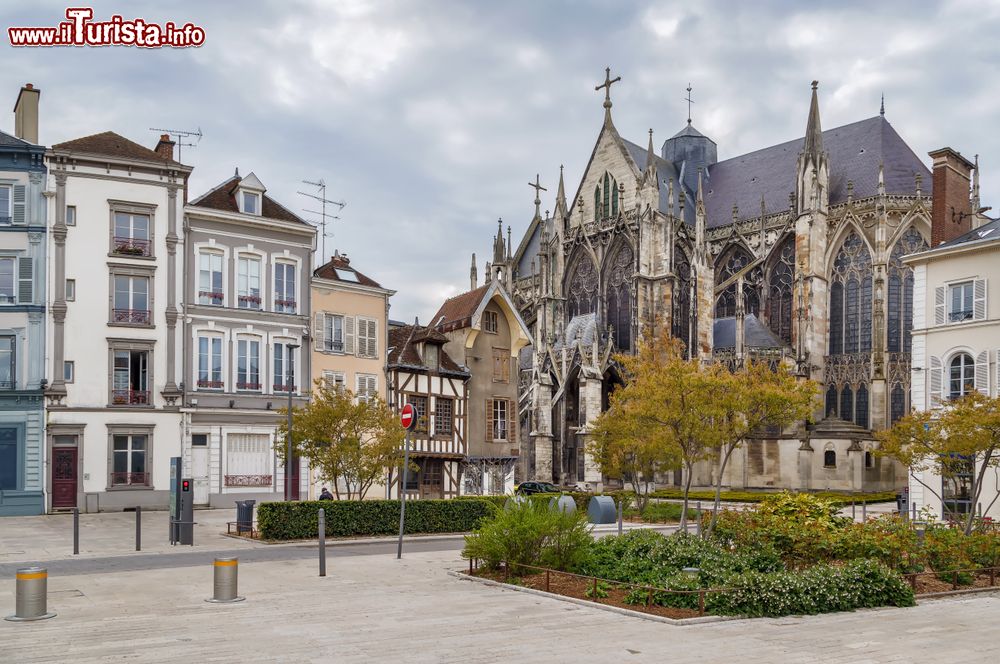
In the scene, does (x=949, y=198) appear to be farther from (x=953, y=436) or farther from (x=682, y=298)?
(x=682, y=298)

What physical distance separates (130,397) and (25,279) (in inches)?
190

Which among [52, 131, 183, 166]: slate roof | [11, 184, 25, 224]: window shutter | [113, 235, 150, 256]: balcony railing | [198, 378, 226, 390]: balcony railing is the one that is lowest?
[198, 378, 226, 390]: balcony railing

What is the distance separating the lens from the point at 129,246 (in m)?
30.0

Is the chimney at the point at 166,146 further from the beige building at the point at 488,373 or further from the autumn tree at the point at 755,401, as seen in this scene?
the autumn tree at the point at 755,401

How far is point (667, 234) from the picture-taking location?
57594mm

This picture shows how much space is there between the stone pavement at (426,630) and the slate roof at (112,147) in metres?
18.9

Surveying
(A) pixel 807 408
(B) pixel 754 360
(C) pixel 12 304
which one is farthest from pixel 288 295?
(B) pixel 754 360

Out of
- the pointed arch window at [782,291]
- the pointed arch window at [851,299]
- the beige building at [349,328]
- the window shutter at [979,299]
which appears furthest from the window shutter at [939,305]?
the pointed arch window at [782,291]

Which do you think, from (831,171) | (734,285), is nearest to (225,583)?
(734,285)

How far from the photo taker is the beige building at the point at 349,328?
33.6 metres

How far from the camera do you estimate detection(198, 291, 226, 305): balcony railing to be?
1230 inches

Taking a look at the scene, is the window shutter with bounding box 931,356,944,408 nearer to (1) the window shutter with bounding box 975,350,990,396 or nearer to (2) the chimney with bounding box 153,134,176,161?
(1) the window shutter with bounding box 975,350,990,396

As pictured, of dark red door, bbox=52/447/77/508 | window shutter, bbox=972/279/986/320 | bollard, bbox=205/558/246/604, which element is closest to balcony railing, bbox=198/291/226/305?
dark red door, bbox=52/447/77/508

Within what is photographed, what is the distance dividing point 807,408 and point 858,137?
4220 centimetres
